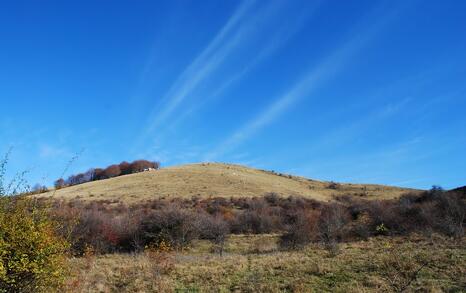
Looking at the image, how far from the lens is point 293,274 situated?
16.8 meters

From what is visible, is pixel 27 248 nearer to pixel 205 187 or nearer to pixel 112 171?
pixel 205 187

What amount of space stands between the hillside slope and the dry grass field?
41.4m

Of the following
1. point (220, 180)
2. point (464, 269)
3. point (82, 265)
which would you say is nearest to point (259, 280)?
point (464, 269)

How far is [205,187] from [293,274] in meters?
53.4

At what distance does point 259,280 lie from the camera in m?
16.1

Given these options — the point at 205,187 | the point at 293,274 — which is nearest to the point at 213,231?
the point at 293,274

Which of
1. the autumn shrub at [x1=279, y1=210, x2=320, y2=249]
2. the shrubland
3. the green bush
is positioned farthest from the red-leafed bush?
the green bush

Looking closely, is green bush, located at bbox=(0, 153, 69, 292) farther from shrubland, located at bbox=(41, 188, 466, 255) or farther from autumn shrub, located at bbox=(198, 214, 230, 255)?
autumn shrub, located at bbox=(198, 214, 230, 255)

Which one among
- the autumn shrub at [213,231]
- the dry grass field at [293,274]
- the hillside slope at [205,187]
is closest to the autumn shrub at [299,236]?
the autumn shrub at [213,231]

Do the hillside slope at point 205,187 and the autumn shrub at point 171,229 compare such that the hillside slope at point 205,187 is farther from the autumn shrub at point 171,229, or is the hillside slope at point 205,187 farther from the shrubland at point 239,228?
the autumn shrub at point 171,229

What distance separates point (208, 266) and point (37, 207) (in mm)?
9474

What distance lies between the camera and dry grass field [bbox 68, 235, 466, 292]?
48.3 ft

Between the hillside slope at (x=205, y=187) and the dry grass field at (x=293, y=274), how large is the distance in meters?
41.4

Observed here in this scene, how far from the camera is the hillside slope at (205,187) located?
6397cm
